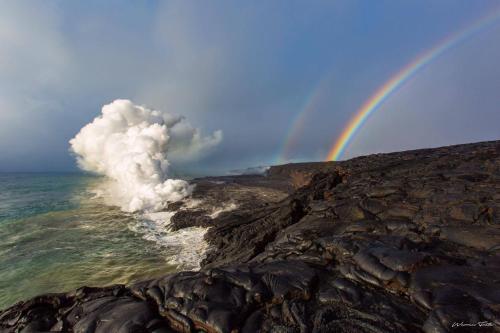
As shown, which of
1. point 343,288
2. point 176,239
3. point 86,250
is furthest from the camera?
point 176,239

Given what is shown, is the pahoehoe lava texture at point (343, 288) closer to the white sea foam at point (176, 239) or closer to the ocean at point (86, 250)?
the ocean at point (86, 250)

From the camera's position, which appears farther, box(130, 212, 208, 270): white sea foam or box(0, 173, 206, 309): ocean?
box(130, 212, 208, 270): white sea foam

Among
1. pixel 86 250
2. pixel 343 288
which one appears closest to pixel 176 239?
pixel 86 250

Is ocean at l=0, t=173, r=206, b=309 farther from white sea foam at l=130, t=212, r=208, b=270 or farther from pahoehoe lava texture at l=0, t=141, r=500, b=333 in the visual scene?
pahoehoe lava texture at l=0, t=141, r=500, b=333

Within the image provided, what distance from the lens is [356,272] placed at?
739 cm

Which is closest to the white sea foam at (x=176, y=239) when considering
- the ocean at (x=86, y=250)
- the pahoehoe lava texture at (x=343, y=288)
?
the ocean at (x=86, y=250)

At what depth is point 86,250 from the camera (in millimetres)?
22203

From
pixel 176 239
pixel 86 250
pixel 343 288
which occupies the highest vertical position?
pixel 343 288

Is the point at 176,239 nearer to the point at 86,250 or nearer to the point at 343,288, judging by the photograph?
the point at 86,250

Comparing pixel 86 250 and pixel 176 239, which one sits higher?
pixel 176 239

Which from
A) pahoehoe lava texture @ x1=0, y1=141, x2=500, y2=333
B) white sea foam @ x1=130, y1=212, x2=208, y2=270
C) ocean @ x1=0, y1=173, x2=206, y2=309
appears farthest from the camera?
white sea foam @ x1=130, y1=212, x2=208, y2=270

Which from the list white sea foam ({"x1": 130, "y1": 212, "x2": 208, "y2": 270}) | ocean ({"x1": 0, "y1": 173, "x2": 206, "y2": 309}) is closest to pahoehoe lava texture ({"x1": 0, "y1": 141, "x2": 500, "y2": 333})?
ocean ({"x1": 0, "y1": 173, "x2": 206, "y2": 309})

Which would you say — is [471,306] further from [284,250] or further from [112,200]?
[112,200]

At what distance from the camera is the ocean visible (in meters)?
17.0
